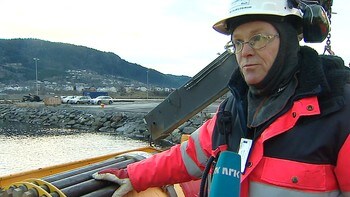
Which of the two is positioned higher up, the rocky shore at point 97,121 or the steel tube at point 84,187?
the steel tube at point 84,187

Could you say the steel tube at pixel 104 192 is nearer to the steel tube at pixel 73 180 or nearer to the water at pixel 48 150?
the steel tube at pixel 73 180

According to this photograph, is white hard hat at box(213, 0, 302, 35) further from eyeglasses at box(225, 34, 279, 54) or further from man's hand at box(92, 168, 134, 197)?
man's hand at box(92, 168, 134, 197)

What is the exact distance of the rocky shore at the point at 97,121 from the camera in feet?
64.6

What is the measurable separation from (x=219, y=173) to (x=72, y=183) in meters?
1.30

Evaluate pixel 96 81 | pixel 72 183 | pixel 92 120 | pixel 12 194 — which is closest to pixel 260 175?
pixel 72 183

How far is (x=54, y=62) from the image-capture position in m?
153

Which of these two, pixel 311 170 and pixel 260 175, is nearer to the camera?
pixel 311 170

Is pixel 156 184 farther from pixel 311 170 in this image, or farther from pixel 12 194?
pixel 311 170

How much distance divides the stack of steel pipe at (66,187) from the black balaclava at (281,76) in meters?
1.12

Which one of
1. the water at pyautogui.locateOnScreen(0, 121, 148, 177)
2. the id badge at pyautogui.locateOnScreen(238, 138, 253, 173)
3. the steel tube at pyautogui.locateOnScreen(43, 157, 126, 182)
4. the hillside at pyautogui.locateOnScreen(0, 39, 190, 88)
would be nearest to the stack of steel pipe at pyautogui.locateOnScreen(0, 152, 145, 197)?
the steel tube at pyautogui.locateOnScreen(43, 157, 126, 182)

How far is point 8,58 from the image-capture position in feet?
474

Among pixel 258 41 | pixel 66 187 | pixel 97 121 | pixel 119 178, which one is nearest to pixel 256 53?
pixel 258 41

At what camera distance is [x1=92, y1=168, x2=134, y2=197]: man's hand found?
224 cm

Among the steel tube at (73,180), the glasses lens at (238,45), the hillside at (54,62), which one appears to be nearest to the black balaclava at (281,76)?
the glasses lens at (238,45)
